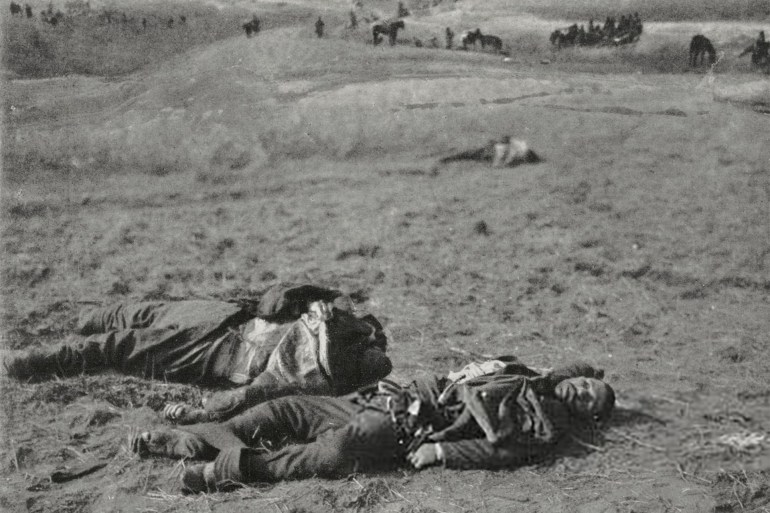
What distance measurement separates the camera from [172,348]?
296 centimetres

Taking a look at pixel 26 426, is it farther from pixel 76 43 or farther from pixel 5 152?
pixel 76 43

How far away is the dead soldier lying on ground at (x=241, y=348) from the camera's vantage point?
2.80 metres

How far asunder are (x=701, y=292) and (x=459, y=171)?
1.47m

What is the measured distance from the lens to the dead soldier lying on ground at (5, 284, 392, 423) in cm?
280

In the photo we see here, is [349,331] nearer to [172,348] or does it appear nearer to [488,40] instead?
[172,348]

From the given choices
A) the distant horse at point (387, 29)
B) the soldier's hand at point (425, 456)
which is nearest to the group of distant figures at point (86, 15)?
the distant horse at point (387, 29)

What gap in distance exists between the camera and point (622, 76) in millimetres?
3945

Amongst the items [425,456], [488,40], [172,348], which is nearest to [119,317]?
[172,348]

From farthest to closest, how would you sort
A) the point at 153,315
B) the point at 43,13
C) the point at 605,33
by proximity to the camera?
the point at 43,13, the point at 605,33, the point at 153,315

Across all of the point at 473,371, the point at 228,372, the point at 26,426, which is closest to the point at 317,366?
the point at 228,372

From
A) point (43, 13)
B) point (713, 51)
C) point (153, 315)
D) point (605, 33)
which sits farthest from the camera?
point (43, 13)

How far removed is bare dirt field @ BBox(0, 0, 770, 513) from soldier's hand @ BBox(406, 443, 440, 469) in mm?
50

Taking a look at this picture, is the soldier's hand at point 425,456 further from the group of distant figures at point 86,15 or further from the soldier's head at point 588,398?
the group of distant figures at point 86,15

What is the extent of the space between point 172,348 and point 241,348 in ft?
0.91
